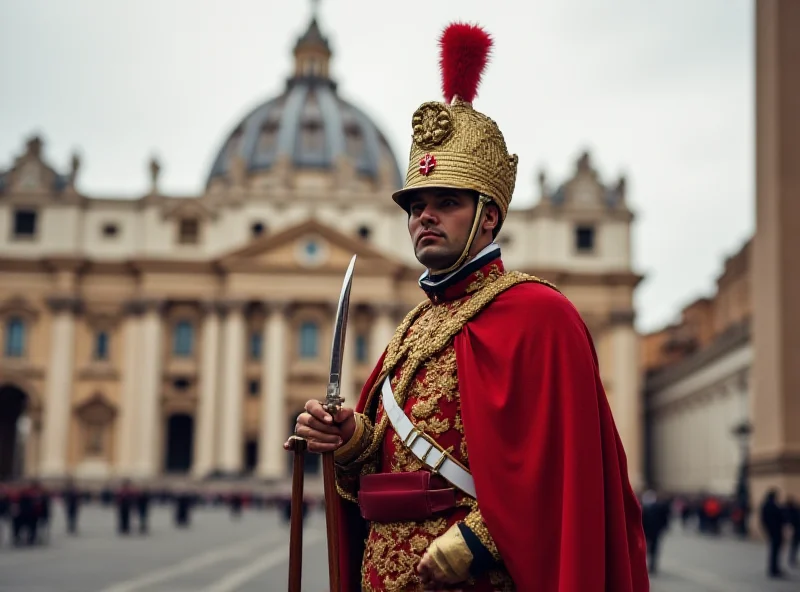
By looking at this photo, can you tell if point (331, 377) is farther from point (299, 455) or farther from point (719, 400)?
point (719, 400)

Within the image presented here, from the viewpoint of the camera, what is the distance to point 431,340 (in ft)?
12.4

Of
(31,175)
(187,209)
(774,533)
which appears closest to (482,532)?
(774,533)

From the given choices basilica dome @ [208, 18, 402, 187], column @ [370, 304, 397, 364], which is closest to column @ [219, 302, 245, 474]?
column @ [370, 304, 397, 364]

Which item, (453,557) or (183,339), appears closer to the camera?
(453,557)

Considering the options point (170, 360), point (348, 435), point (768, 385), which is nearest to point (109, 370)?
point (170, 360)

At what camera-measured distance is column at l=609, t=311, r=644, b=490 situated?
65.2 meters

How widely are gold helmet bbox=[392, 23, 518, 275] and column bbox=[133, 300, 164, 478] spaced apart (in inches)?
2363

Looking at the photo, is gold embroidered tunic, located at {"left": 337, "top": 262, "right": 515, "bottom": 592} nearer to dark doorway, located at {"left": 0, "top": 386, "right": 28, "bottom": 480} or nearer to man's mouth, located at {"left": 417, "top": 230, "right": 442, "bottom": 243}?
man's mouth, located at {"left": 417, "top": 230, "right": 442, "bottom": 243}

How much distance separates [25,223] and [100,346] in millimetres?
8176

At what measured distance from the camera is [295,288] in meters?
63.4

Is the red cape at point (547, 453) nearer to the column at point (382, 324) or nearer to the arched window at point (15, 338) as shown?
the column at point (382, 324)

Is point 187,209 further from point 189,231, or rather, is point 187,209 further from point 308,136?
point 308,136

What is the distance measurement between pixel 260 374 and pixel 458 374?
61.6 meters

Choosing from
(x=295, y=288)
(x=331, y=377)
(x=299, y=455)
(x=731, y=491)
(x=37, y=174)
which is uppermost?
(x=37, y=174)
